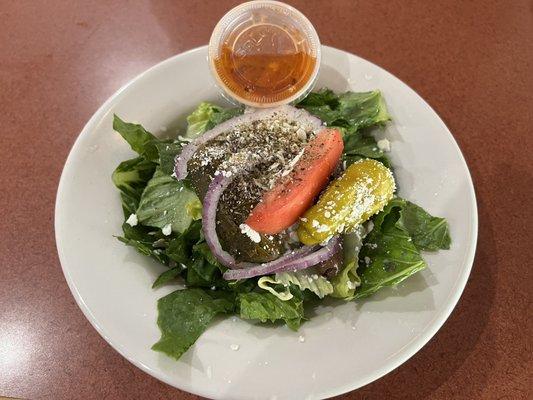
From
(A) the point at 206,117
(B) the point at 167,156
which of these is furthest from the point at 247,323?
(A) the point at 206,117

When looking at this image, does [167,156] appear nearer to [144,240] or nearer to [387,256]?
[144,240]

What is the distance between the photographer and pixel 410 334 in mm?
1252

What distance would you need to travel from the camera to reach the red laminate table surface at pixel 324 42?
4.67ft

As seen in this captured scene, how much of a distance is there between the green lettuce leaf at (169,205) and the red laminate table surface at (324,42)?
36cm

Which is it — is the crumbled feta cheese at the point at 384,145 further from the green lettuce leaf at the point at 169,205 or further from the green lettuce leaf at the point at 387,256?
the green lettuce leaf at the point at 169,205

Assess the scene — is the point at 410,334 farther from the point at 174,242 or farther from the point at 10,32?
the point at 10,32

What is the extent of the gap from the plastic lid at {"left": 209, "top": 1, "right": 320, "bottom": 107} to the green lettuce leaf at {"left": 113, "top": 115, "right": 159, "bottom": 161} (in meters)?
0.27

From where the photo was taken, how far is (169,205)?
1.46 m

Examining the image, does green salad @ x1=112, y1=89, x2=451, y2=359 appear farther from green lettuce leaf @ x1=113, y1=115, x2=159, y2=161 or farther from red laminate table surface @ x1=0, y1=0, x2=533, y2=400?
red laminate table surface @ x1=0, y1=0, x2=533, y2=400

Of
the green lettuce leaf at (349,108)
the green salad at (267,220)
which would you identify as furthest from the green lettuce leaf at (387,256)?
the green lettuce leaf at (349,108)

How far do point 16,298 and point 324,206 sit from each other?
3.15 ft

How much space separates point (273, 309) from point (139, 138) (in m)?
0.61

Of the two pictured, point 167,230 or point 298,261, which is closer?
point 298,261

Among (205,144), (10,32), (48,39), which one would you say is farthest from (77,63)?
(205,144)
